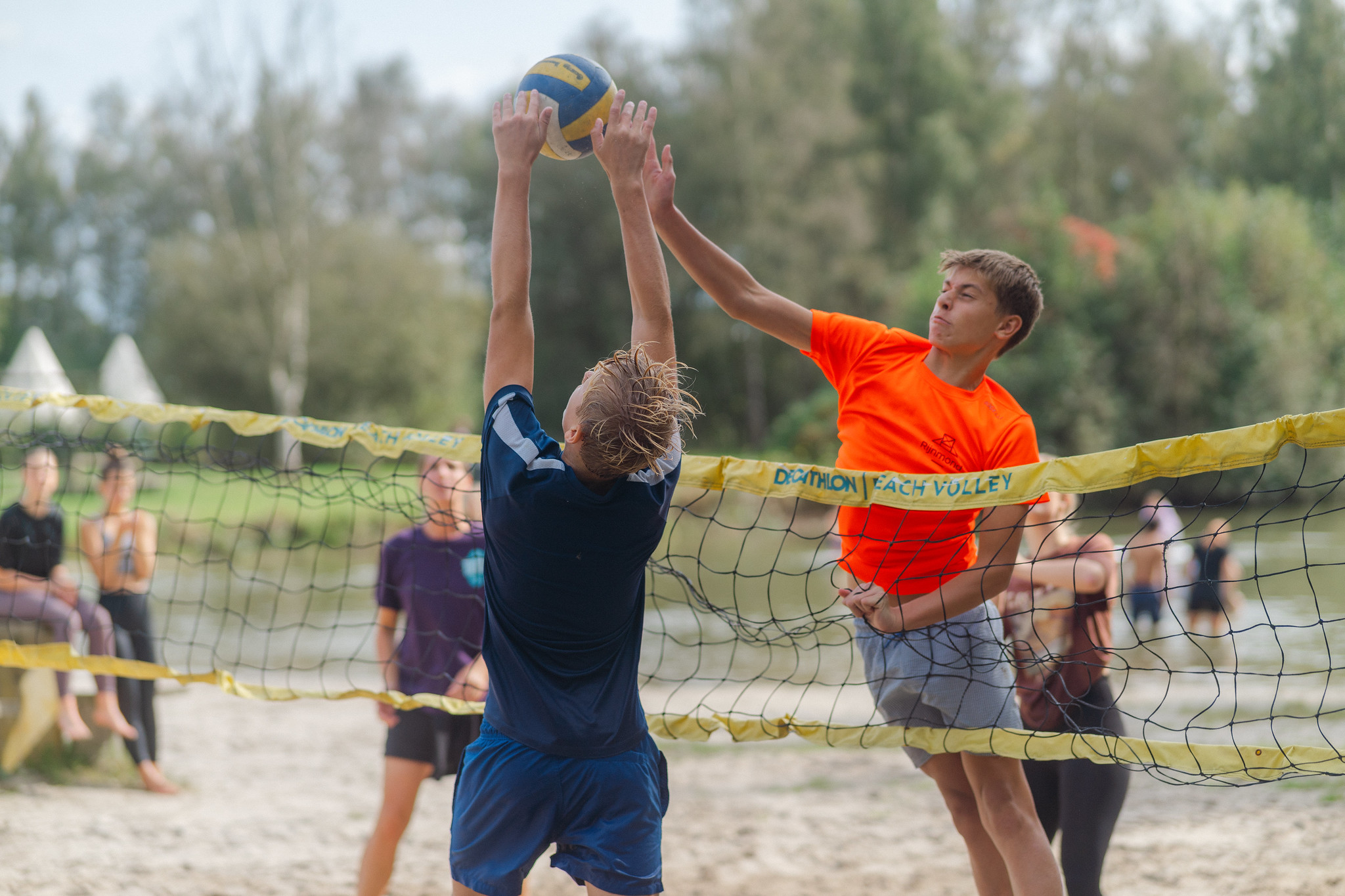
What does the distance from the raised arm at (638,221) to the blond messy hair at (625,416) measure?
0.91 ft

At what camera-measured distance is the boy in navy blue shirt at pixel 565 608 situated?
2.03 meters

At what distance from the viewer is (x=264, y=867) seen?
4566mm

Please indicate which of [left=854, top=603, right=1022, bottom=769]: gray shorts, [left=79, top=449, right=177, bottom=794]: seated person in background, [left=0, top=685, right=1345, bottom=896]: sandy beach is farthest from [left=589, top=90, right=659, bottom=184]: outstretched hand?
[left=79, top=449, right=177, bottom=794]: seated person in background

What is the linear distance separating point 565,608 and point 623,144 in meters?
1.09

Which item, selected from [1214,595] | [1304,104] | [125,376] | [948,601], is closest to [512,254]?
[948,601]

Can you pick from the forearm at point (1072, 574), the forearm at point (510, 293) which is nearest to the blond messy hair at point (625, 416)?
the forearm at point (510, 293)

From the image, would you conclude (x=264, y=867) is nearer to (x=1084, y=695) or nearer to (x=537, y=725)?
(x=537, y=725)

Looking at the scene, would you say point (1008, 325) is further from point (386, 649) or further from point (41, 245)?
point (41, 245)

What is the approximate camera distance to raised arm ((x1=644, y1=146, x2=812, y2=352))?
2.82m

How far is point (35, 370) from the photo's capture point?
71.8 feet

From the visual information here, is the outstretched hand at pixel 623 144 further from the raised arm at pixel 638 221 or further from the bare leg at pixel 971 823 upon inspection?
the bare leg at pixel 971 823

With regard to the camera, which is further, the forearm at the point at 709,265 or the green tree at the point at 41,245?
the green tree at the point at 41,245

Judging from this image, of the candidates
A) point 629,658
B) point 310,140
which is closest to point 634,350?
point 629,658

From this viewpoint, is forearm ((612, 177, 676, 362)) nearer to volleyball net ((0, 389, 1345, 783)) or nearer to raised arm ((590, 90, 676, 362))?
raised arm ((590, 90, 676, 362))
